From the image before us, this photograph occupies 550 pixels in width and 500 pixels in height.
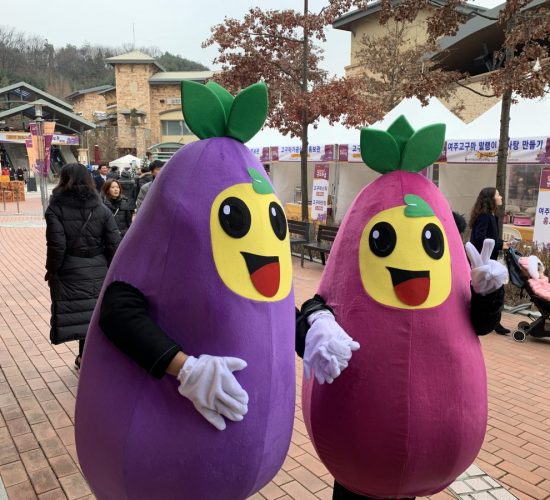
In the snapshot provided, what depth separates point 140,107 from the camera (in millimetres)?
56938

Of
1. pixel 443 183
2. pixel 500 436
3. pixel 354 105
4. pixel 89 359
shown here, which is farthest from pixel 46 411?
pixel 443 183

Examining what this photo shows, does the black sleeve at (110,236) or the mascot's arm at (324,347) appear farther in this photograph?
the black sleeve at (110,236)

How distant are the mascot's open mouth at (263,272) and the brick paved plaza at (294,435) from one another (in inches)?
68.1

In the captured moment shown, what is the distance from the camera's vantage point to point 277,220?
1.77 m

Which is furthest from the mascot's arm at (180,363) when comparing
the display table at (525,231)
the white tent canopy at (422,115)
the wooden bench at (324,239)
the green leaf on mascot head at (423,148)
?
the white tent canopy at (422,115)

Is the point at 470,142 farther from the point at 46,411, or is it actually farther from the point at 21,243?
the point at 21,243

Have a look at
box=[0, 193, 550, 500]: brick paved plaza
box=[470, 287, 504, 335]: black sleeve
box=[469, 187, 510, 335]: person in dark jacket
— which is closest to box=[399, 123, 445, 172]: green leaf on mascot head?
box=[470, 287, 504, 335]: black sleeve

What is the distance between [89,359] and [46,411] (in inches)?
98.4

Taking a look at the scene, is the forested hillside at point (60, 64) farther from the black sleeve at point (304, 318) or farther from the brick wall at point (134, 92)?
the black sleeve at point (304, 318)

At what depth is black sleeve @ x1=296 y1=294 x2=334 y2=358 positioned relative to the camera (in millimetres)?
1967

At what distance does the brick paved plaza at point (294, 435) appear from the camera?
296 centimetres

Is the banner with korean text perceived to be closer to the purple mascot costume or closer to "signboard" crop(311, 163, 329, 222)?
"signboard" crop(311, 163, 329, 222)

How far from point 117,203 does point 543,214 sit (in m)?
6.95

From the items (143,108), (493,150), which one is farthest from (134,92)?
(493,150)
